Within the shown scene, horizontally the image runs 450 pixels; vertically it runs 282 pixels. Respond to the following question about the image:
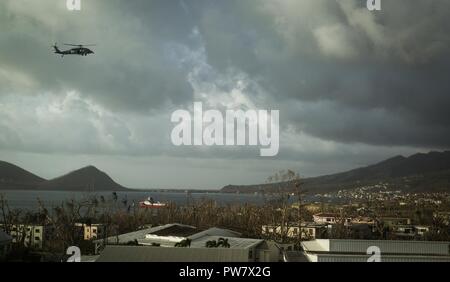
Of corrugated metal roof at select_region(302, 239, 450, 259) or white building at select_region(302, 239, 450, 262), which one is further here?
corrugated metal roof at select_region(302, 239, 450, 259)

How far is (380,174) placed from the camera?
102 feet

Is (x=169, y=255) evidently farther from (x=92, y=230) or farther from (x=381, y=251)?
(x=92, y=230)

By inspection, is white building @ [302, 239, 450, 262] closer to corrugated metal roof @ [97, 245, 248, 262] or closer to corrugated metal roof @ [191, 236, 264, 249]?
corrugated metal roof @ [191, 236, 264, 249]

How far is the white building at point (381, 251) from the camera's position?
710 cm

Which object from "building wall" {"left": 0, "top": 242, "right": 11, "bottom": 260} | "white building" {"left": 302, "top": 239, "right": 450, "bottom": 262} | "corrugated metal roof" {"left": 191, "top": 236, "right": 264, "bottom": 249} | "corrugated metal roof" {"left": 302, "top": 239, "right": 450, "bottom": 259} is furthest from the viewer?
"building wall" {"left": 0, "top": 242, "right": 11, "bottom": 260}

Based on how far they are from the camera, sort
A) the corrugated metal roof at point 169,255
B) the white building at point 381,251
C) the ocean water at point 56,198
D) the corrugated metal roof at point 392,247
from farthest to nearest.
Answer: the ocean water at point 56,198 < the corrugated metal roof at point 392,247 < the white building at point 381,251 < the corrugated metal roof at point 169,255

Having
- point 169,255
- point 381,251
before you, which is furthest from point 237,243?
point 169,255

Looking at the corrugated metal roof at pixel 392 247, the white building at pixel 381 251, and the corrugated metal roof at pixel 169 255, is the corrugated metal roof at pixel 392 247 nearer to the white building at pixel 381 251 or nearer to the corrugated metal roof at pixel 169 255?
the white building at pixel 381 251

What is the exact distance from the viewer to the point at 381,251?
7.81 meters

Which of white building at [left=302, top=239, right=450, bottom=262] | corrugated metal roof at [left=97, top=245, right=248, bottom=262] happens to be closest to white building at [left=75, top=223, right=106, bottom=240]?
white building at [left=302, top=239, right=450, bottom=262]

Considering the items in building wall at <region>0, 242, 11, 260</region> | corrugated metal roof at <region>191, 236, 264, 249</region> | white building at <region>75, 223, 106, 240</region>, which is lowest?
white building at <region>75, 223, 106, 240</region>

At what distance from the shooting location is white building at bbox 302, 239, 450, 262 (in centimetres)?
710

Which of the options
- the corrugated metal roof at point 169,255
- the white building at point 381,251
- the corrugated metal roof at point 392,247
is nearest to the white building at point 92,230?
the white building at point 381,251
